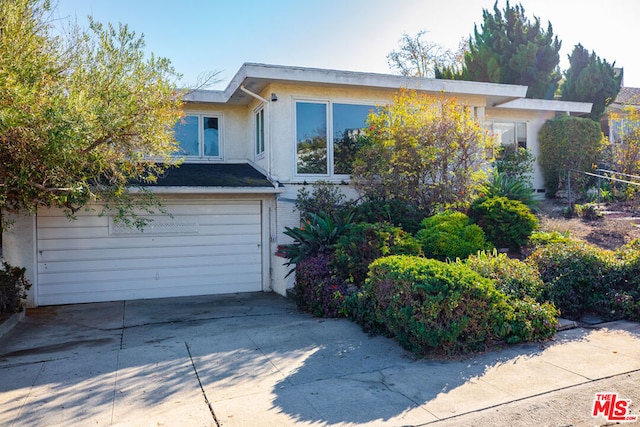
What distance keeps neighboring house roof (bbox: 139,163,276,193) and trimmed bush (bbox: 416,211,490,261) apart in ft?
11.5

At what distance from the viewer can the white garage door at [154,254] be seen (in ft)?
32.1

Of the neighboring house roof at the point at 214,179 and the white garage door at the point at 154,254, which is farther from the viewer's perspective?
the neighboring house roof at the point at 214,179

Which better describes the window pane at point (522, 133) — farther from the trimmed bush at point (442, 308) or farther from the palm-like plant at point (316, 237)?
the trimmed bush at point (442, 308)

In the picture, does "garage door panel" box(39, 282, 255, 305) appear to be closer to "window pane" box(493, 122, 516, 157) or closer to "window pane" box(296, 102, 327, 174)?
"window pane" box(296, 102, 327, 174)

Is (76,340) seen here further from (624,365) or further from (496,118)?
(496,118)

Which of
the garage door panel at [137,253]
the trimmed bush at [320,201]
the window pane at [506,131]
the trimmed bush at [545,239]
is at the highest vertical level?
the window pane at [506,131]

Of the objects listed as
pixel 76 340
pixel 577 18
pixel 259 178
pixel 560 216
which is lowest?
pixel 76 340

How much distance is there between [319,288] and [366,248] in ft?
3.37

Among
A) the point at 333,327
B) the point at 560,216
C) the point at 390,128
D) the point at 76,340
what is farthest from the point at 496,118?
the point at 76,340

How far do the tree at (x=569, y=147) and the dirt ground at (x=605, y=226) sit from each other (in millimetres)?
2525

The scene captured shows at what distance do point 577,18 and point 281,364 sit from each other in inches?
378

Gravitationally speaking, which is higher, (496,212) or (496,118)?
(496,118)

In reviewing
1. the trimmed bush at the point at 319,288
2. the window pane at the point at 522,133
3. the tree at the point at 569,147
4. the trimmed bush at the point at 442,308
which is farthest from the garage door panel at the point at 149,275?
the tree at the point at 569,147

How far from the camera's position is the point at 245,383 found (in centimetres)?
495
